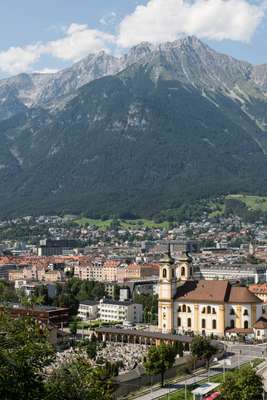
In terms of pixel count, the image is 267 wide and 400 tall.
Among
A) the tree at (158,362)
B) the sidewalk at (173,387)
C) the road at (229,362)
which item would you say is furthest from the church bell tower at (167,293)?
the tree at (158,362)

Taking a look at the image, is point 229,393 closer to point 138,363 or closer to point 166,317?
point 138,363

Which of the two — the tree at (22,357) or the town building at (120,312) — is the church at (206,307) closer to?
the town building at (120,312)

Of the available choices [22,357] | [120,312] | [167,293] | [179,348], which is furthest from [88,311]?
[22,357]

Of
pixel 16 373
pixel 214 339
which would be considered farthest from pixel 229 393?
pixel 214 339

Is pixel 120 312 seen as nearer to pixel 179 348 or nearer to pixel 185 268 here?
pixel 185 268

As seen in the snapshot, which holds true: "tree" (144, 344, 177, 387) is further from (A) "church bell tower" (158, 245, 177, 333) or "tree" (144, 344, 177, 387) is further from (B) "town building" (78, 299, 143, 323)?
(B) "town building" (78, 299, 143, 323)
